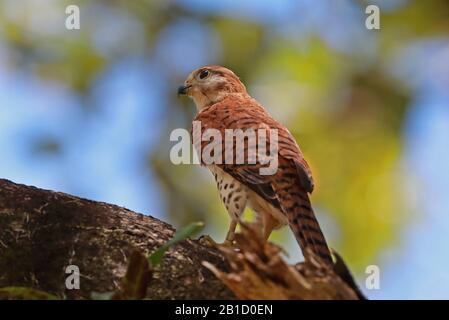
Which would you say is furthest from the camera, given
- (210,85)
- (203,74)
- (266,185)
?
(203,74)

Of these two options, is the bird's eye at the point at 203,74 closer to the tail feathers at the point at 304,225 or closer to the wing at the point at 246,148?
the wing at the point at 246,148

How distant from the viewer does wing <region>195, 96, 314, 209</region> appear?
6918 millimetres

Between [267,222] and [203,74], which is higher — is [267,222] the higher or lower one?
the lower one

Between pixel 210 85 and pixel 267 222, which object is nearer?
pixel 267 222

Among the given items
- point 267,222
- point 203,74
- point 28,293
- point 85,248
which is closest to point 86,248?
point 85,248

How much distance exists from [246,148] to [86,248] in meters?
1.74

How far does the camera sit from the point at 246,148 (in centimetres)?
726

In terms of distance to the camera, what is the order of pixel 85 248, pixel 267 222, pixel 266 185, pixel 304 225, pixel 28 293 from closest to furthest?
1. pixel 28 293
2. pixel 85 248
3. pixel 304 225
4. pixel 266 185
5. pixel 267 222

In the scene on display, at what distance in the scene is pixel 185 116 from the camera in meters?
9.98

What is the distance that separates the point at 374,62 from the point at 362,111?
54cm

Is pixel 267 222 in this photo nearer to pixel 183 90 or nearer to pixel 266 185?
pixel 266 185

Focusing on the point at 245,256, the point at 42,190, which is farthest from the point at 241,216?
the point at 245,256

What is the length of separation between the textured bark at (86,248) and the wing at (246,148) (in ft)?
2.28
